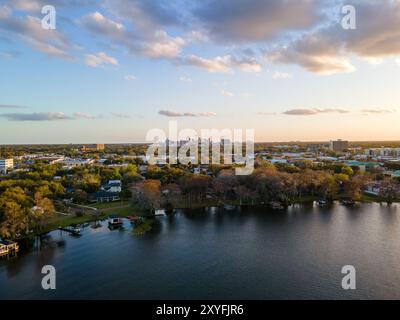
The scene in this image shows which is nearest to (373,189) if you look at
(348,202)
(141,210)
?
(348,202)

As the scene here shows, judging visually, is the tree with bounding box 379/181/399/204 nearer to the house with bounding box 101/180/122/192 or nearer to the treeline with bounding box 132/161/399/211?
the treeline with bounding box 132/161/399/211

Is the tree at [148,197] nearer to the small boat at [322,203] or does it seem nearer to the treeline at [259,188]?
the treeline at [259,188]

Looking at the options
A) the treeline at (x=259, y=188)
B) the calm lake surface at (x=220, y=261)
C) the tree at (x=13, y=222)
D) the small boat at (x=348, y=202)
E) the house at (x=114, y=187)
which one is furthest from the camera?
the house at (x=114, y=187)

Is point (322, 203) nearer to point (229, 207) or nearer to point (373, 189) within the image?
point (373, 189)

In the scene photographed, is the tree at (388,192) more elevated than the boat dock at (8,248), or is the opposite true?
the tree at (388,192)

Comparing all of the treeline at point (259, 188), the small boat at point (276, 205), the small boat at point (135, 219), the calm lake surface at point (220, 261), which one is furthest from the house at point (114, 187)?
the small boat at point (276, 205)

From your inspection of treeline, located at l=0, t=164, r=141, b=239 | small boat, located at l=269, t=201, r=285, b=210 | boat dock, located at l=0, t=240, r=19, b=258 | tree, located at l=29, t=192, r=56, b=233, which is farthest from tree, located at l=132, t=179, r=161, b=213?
small boat, located at l=269, t=201, r=285, b=210

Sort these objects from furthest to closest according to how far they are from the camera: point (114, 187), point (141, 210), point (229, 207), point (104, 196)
A: point (114, 187)
point (104, 196)
point (229, 207)
point (141, 210)
